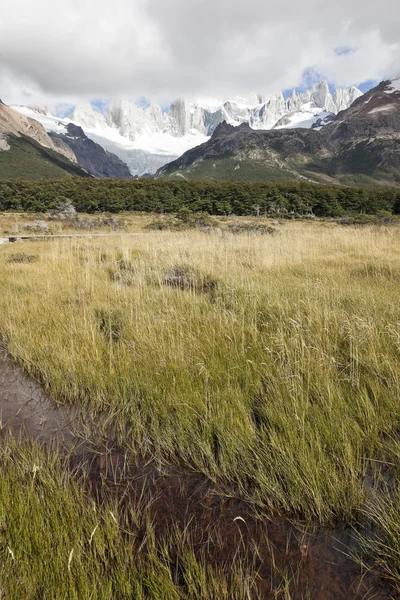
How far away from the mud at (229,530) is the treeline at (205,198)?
46.0m

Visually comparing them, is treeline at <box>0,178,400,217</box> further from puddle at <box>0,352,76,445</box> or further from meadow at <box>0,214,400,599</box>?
puddle at <box>0,352,76,445</box>

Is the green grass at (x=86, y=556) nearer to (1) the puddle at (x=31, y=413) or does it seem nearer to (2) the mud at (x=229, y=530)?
(2) the mud at (x=229, y=530)

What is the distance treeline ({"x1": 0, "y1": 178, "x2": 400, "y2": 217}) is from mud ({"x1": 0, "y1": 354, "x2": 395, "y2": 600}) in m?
46.0

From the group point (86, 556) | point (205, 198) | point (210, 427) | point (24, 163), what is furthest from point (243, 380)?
point (24, 163)

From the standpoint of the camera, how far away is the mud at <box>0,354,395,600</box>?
1.32m

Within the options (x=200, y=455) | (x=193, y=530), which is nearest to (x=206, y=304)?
(x=200, y=455)

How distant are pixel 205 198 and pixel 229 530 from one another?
53467mm

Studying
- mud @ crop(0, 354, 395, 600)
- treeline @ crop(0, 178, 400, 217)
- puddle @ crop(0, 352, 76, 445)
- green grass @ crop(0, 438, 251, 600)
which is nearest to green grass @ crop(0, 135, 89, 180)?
treeline @ crop(0, 178, 400, 217)

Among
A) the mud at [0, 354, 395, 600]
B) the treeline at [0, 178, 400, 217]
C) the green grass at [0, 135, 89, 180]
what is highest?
the green grass at [0, 135, 89, 180]

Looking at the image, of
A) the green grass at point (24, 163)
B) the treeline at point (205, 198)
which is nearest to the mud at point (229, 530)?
the treeline at point (205, 198)

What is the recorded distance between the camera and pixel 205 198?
169 ft

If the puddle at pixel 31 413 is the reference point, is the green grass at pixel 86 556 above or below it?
above

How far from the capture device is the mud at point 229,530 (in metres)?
1.32

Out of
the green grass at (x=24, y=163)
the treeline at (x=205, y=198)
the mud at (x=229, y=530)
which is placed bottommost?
the mud at (x=229, y=530)
